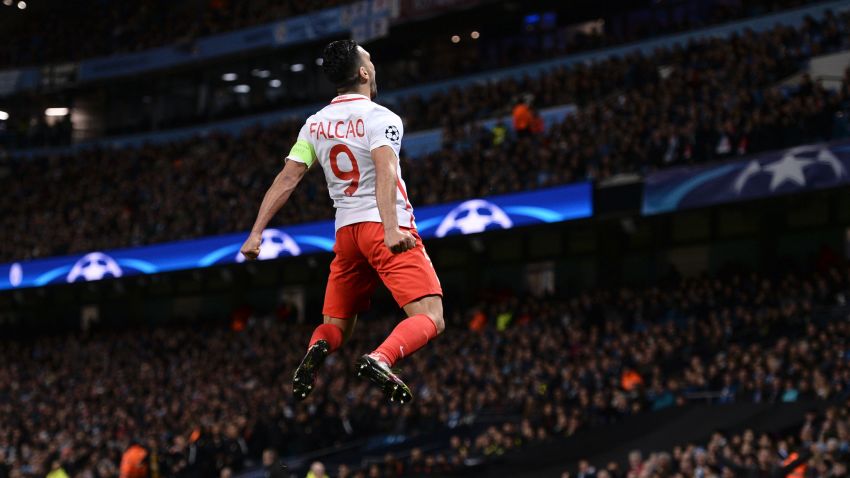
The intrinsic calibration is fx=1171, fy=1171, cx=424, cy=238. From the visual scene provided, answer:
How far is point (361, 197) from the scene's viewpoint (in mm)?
6801

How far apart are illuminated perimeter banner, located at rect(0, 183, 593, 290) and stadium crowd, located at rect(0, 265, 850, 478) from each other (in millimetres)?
2446

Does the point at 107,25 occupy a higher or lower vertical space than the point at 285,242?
higher

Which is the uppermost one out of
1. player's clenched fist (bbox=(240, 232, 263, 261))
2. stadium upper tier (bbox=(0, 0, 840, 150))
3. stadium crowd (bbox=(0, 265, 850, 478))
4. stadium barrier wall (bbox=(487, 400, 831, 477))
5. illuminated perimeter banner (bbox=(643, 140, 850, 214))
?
stadium upper tier (bbox=(0, 0, 840, 150))

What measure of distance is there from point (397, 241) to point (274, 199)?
3.31 ft

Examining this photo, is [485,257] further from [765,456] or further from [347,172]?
[347,172]

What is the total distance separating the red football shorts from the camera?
21.9ft

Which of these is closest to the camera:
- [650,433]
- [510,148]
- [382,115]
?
[382,115]

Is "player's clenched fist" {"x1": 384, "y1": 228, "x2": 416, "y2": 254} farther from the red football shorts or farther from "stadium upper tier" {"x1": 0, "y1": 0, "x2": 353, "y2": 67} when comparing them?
"stadium upper tier" {"x1": 0, "y1": 0, "x2": 353, "y2": 67}

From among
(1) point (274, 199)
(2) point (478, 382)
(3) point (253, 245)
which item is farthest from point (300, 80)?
(3) point (253, 245)

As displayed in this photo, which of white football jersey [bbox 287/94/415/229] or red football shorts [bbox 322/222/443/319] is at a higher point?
white football jersey [bbox 287/94/415/229]

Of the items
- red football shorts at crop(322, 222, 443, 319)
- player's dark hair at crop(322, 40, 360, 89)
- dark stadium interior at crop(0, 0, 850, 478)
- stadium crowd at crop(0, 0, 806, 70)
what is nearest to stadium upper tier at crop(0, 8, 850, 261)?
dark stadium interior at crop(0, 0, 850, 478)

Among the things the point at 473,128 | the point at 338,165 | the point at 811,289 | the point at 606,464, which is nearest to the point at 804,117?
the point at 811,289

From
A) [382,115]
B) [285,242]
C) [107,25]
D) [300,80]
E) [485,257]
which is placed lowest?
[382,115]

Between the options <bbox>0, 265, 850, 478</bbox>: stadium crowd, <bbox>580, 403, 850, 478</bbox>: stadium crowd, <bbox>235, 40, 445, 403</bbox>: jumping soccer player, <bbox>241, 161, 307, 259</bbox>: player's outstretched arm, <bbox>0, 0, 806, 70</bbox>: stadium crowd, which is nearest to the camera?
<bbox>235, 40, 445, 403</bbox>: jumping soccer player
